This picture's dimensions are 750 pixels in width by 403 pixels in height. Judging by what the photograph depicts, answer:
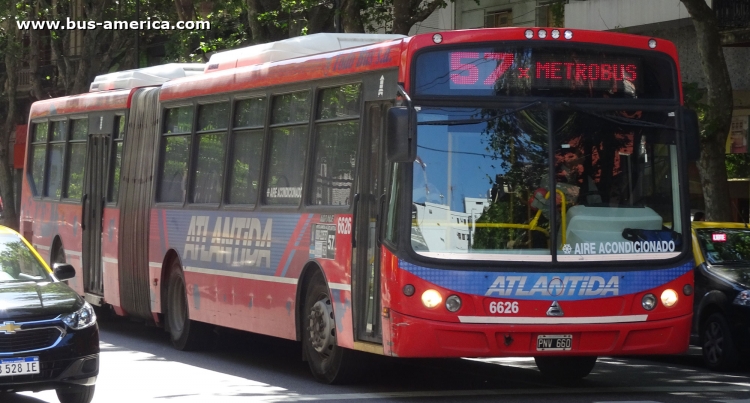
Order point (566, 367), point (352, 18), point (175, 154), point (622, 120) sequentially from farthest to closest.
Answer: point (352, 18) < point (175, 154) < point (566, 367) < point (622, 120)

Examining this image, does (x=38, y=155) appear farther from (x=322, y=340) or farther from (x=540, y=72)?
(x=540, y=72)

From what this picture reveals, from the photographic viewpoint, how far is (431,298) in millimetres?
10242

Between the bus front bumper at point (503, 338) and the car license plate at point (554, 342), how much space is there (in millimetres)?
24

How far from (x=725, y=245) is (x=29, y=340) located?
8.12 metres

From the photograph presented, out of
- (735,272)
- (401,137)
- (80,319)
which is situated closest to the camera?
(401,137)

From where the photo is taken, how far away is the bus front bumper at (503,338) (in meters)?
10.2

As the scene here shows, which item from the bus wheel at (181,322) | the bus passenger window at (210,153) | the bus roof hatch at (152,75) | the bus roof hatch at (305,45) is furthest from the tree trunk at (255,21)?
the bus roof hatch at (305,45)

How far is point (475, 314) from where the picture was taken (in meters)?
10.3

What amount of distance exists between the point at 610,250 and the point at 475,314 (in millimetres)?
1181

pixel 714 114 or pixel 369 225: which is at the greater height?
pixel 714 114

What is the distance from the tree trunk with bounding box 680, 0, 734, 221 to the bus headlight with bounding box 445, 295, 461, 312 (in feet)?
29.4

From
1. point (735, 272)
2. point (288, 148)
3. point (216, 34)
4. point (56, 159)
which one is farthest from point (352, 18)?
point (216, 34)

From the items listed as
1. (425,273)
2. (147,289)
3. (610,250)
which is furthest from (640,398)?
(147,289)

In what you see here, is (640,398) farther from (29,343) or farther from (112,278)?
(112,278)
